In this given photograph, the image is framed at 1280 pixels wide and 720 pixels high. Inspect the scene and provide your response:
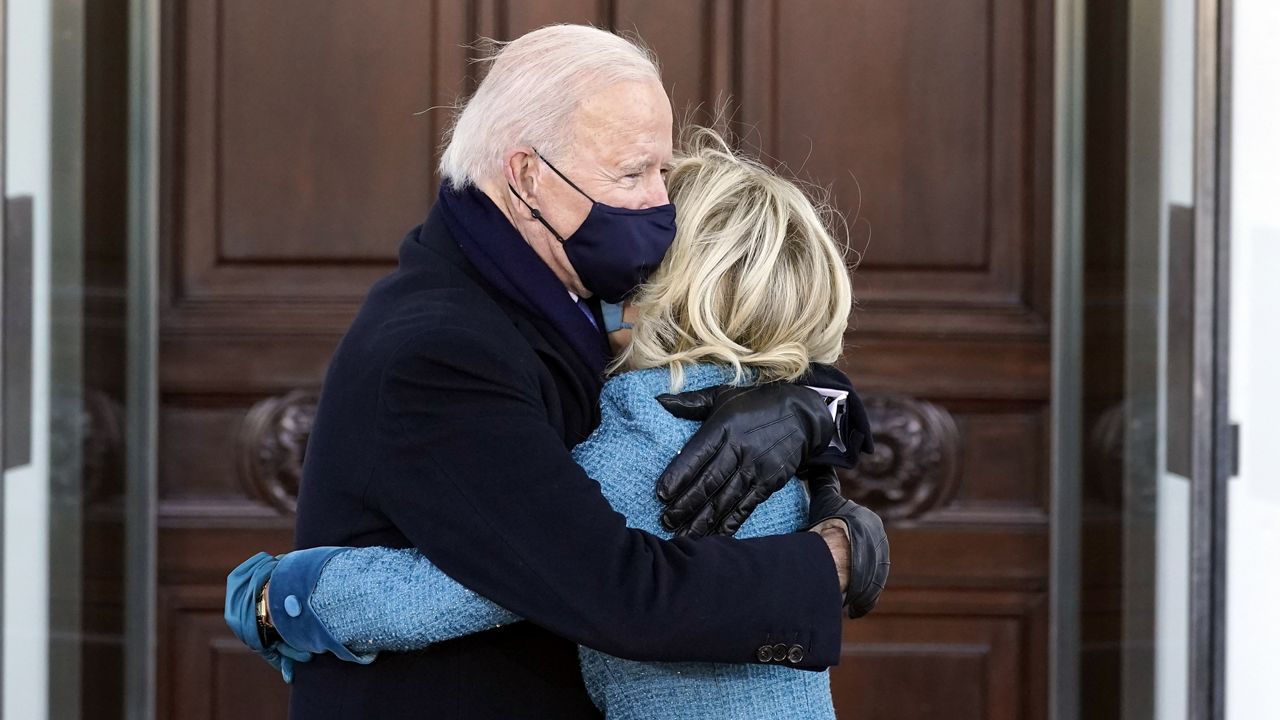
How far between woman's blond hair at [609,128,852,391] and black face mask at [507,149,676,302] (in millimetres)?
17

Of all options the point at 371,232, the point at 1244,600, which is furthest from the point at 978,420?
the point at 371,232

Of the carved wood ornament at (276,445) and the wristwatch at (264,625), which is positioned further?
the carved wood ornament at (276,445)

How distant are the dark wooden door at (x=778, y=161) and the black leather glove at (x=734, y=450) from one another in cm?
153

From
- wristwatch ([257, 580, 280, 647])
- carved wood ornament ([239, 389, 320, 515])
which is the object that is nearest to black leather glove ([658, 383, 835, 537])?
wristwatch ([257, 580, 280, 647])

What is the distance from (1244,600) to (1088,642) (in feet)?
1.44

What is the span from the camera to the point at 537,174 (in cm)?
165

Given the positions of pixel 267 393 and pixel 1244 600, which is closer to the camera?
pixel 1244 600

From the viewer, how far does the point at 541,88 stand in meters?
1.61

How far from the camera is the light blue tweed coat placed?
1.44 meters

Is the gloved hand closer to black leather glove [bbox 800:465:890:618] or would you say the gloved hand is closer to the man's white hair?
the man's white hair

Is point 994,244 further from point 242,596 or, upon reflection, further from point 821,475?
point 242,596

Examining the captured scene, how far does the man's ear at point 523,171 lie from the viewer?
1.64m

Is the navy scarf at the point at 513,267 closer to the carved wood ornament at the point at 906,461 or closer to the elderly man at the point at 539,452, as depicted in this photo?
the elderly man at the point at 539,452

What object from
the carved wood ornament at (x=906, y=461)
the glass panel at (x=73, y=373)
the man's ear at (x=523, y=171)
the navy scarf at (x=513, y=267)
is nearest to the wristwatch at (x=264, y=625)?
the navy scarf at (x=513, y=267)
